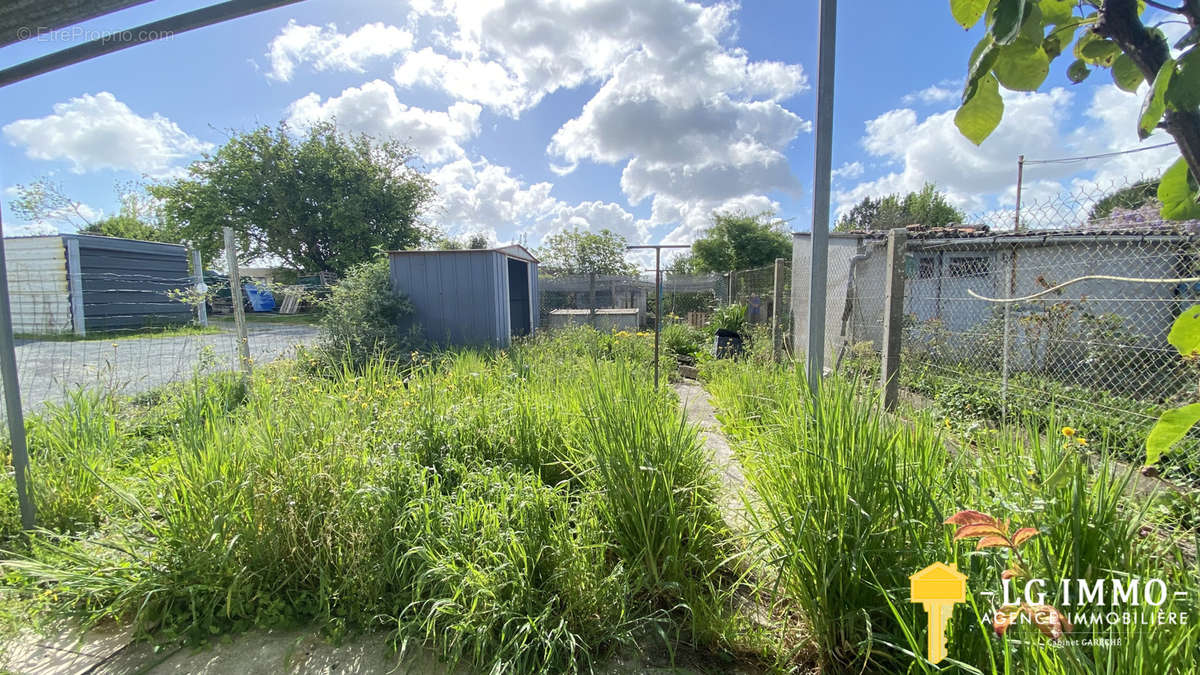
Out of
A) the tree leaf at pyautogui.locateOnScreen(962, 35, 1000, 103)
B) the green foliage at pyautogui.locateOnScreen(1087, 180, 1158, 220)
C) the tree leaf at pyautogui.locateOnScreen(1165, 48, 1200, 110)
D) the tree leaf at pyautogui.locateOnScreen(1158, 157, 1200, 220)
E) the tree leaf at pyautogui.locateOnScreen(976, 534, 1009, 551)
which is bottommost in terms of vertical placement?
the tree leaf at pyautogui.locateOnScreen(976, 534, 1009, 551)

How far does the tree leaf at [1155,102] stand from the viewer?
1.30ft

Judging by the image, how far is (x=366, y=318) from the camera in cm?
620

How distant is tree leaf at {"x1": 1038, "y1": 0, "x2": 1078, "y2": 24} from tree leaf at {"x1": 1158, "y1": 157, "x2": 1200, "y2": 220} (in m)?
0.23

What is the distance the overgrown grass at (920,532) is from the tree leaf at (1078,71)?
0.85 m

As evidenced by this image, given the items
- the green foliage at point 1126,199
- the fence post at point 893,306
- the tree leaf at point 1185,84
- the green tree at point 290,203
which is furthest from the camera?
the green tree at point 290,203

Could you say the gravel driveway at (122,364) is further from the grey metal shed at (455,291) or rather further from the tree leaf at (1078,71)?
the tree leaf at (1078,71)

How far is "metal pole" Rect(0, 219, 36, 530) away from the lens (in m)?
2.21

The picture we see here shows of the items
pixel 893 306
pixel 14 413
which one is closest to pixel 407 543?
pixel 14 413

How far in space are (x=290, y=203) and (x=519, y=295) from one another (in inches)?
625

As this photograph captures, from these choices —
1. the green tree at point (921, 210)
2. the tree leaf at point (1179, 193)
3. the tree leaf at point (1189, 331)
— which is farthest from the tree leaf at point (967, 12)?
the green tree at point (921, 210)

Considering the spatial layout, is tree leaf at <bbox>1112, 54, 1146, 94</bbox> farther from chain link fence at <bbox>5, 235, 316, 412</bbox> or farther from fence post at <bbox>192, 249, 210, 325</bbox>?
chain link fence at <bbox>5, 235, 316, 412</bbox>

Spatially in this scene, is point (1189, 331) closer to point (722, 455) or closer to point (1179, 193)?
point (1179, 193)

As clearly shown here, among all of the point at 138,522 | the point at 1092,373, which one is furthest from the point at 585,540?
the point at 1092,373

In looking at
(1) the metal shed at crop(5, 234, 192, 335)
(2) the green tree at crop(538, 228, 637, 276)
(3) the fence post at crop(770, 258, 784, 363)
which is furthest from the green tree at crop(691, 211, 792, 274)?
(1) the metal shed at crop(5, 234, 192, 335)
